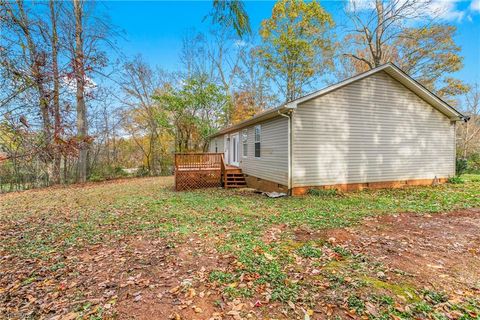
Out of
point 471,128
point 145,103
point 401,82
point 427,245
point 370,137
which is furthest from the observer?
point 471,128

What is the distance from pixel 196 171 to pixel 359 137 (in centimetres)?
701

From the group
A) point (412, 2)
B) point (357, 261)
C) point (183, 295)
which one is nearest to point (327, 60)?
point (412, 2)

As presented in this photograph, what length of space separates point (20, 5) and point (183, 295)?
4563 millimetres

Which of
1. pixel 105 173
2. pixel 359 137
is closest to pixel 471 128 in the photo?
pixel 359 137

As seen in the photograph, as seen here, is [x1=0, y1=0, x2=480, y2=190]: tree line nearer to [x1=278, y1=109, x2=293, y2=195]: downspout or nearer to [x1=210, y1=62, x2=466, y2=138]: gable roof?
[x1=210, y1=62, x2=466, y2=138]: gable roof

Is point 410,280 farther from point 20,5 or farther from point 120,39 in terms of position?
point 20,5

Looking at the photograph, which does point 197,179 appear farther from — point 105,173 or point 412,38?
point 412,38

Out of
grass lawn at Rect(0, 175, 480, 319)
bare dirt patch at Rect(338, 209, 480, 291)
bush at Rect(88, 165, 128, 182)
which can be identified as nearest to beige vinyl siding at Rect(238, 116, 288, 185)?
grass lawn at Rect(0, 175, 480, 319)

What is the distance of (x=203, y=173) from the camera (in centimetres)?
1129

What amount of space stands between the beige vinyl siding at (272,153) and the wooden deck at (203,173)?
2.96 ft

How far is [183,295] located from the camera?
278 cm

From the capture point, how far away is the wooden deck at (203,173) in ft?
35.8

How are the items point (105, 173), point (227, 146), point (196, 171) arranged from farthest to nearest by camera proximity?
point (105, 173)
point (227, 146)
point (196, 171)

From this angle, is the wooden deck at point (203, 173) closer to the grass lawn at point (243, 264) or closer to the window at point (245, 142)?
the window at point (245, 142)
